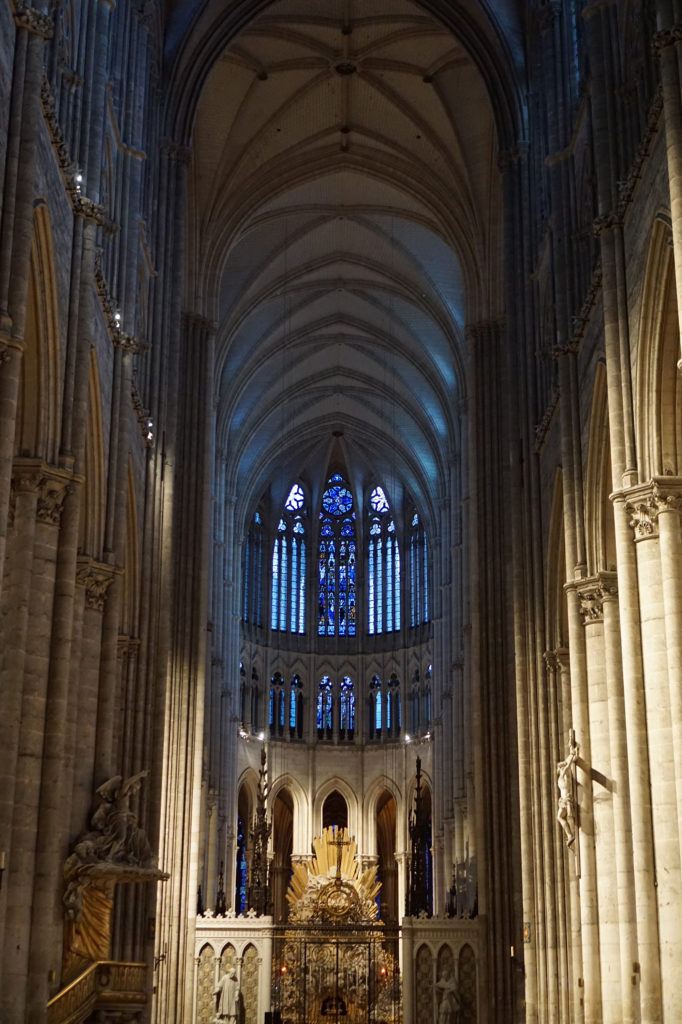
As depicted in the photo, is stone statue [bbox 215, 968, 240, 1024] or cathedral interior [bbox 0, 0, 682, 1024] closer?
cathedral interior [bbox 0, 0, 682, 1024]

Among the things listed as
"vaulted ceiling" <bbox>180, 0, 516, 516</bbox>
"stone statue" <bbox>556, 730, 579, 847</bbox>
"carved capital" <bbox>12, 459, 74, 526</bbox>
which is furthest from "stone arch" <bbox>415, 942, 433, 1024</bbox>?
"carved capital" <bbox>12, 459, 74, 526</bbox>

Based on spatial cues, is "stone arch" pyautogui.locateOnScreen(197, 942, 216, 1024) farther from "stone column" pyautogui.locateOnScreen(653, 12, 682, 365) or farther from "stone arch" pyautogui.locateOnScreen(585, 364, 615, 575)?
"stone column" pyautogui.locateOnScreen(653, 12, 682, 365)

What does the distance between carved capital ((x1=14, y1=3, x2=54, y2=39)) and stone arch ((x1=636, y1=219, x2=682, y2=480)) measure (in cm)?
846

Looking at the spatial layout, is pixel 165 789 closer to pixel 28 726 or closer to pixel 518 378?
pixel 518 378

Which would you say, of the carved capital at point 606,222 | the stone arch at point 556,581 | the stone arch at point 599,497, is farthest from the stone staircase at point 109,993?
the carved capital at point 606,222

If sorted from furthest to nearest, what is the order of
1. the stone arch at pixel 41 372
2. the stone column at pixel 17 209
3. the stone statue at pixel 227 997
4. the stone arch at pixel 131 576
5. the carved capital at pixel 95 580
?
the stone statue at pixel 227 997, the stone arch at pixel 131 576, the carved capital at pixel 95 580, the stone arch at pixel 41 372, the stone column at pixel 17 209

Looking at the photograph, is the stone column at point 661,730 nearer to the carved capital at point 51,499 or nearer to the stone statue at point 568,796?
the stone statue at point 568,796

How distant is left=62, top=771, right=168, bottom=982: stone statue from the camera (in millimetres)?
18984

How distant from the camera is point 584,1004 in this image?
22.7 metres

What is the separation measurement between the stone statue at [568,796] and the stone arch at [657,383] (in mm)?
5494

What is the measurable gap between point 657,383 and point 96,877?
34.4 ft

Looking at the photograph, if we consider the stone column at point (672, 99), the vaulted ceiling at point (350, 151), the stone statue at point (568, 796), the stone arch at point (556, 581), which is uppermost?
the vaulted ceiling at point (350, 151)

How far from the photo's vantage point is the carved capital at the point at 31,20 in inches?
651

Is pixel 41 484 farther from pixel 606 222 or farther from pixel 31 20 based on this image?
pixel 606 222
